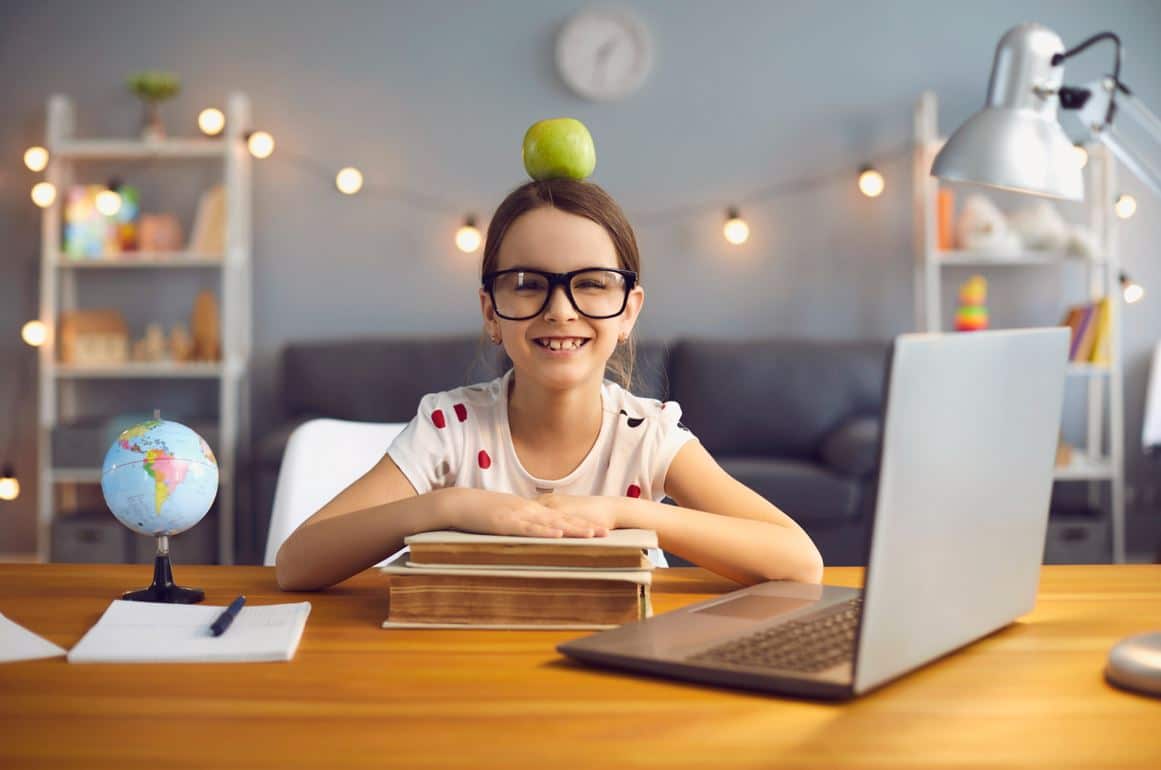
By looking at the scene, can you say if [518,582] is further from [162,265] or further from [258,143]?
[162,265]

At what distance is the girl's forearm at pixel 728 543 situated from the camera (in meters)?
1.18

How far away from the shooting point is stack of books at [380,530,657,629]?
977mm

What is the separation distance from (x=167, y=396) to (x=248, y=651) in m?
3.90

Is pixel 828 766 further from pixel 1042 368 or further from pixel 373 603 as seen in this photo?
pixel 373 603

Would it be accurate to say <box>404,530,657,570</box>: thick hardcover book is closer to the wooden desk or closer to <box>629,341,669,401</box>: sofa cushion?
the wooden desk

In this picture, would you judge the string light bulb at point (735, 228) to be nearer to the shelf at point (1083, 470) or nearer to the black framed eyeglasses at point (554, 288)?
the shelf at point (1083, 470)

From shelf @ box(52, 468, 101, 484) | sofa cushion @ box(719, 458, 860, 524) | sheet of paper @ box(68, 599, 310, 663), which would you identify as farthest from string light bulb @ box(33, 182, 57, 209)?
sheet of paper @ box(68, 599, 310, 663)

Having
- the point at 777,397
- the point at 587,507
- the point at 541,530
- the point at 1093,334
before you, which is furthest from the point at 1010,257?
the point at 541,530

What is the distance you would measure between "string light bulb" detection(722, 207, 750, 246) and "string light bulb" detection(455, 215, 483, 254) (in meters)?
0.94

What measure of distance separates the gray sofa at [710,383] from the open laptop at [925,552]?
2990 millimetres

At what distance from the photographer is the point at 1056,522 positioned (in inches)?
151

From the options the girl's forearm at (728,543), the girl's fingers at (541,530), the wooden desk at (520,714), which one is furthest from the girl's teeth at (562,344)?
the wooden desk at (520,714)

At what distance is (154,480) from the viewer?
1.11 meters

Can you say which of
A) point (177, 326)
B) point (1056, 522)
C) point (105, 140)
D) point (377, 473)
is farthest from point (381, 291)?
point (377, 473)
